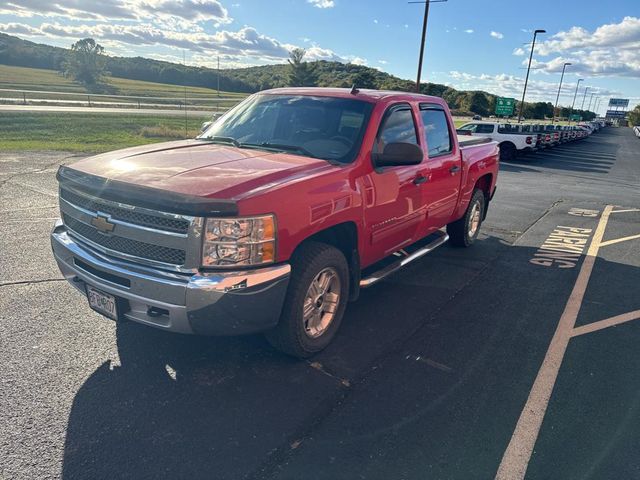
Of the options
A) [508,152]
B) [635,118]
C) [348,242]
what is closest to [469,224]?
[348,242]

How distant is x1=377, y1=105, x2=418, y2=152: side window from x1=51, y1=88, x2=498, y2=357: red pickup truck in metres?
0.01

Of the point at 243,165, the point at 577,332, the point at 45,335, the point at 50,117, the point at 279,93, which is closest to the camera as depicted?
the point at 243,165

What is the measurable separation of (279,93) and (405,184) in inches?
62.1

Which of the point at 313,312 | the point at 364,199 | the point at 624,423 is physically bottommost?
the point at 624,423

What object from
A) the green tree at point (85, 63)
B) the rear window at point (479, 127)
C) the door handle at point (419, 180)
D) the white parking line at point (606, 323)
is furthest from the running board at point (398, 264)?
the green tree at point (85, 63)

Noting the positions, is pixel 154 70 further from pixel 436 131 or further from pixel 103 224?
pixel 103 224

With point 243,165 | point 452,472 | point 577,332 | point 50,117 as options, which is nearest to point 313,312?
point 243,165

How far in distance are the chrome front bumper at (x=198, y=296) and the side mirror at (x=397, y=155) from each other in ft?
4.31

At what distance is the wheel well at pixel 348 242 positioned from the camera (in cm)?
360

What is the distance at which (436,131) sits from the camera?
5.22 m

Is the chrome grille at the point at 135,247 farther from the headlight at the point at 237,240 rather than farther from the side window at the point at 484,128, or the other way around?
the side window at the point at 484,128

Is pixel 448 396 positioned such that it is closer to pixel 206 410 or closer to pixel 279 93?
pixel 206 410

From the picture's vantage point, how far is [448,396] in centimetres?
314

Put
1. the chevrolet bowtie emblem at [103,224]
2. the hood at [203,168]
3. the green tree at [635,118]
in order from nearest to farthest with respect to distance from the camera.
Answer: the hood at [203,168] < the chevrolet bowtie emblem at [103,224] < the green tree at [635,118]
